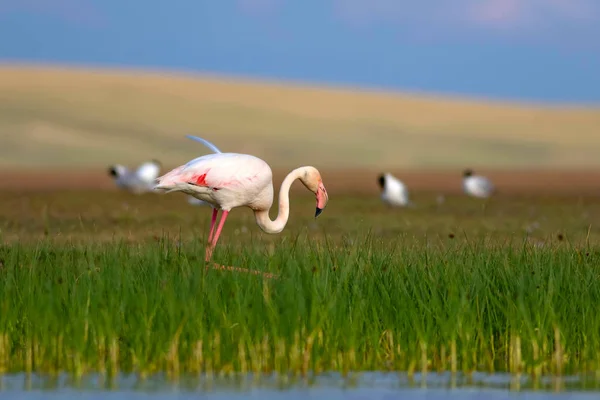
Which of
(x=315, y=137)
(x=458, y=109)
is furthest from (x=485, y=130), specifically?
(x=315, y=137)

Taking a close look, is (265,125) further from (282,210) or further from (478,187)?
(282,210)

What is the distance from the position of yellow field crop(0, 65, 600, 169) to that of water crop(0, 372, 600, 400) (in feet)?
226

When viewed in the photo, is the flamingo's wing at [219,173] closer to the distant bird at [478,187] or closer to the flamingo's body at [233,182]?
the flamingo's body at [233,182]

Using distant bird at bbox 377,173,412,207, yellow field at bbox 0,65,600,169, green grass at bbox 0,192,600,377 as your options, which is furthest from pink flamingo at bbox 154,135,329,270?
yellow field at bbox 0,65,600,169

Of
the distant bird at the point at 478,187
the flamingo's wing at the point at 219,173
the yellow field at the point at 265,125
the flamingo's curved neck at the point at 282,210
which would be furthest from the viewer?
the yellow field at the point at 265,125

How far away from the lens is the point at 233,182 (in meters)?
13.1

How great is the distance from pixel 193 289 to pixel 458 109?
9896 centimetres

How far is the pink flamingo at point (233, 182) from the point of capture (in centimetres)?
1291

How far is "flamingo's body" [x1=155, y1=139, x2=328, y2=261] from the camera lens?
42.4 ft

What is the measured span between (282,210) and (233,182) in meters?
0.73

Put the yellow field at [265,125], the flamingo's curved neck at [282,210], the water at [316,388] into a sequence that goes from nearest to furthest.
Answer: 1. the water at [316,388]
2. the flamingo's curved neck at [282,210]
3. the yellow field at [265,125]

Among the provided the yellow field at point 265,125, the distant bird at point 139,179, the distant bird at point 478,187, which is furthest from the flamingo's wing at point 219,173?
the yellow field at point 265,125

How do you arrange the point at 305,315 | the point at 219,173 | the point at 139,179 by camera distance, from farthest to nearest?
the point at 139,179, the point at 219,173, the point at 305,315

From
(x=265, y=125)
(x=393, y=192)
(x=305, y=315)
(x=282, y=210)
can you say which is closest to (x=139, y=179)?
(x=393, y=192)
